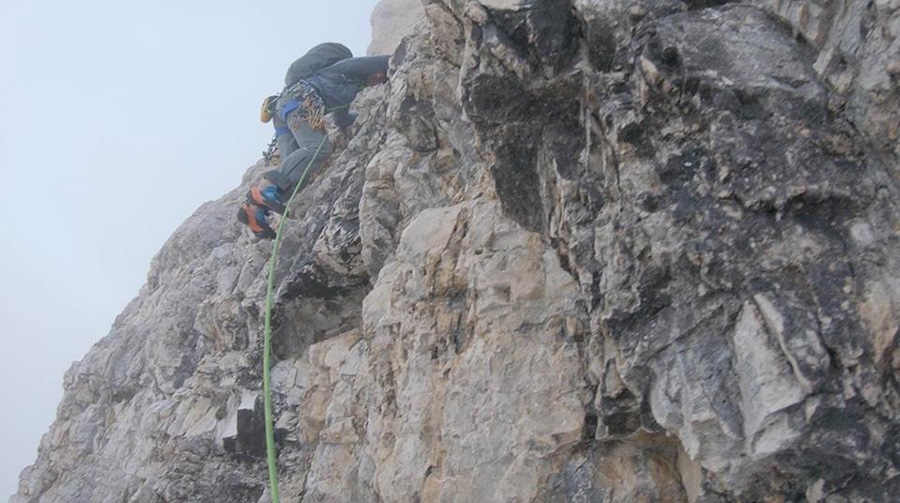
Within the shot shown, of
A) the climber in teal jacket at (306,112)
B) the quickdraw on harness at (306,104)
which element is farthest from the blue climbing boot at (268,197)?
the quickdraw on harness at (306,104)

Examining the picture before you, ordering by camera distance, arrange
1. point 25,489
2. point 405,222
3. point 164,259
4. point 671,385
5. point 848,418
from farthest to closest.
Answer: point 164,259 → point 25,489 → point 405,222 → point 671,385 → point 848,418

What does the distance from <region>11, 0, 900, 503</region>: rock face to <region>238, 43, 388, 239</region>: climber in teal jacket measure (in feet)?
6.55

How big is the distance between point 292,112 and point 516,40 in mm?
6229

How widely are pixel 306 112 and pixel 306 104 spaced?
11 centimetres

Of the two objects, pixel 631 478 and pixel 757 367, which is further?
pixel 631 478

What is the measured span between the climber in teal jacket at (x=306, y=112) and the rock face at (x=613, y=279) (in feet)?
6.55

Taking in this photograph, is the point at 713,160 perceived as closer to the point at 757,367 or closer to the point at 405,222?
the point at 757,367

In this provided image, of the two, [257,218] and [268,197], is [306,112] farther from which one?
[257,218]

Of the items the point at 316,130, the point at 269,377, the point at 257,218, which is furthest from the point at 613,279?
the point at 316,130

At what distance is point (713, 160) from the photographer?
3.16 m

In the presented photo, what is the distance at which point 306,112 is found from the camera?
9.70 meters

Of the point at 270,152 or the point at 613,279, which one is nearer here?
the point at 613,279

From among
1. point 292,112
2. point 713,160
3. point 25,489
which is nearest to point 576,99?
point 713,160

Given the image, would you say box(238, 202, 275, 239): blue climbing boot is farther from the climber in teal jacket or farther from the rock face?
the rock face
